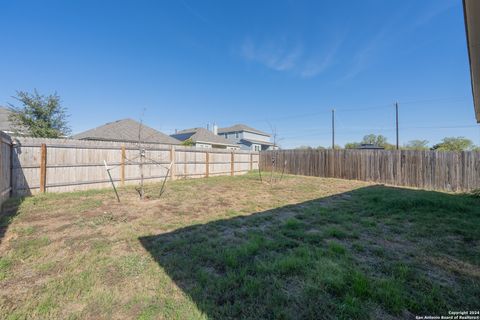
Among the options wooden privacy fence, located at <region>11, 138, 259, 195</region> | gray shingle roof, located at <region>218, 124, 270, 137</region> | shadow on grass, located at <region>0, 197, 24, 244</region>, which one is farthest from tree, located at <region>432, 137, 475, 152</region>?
shadow on grass, located at <region>0, 197, 24, 244</region>

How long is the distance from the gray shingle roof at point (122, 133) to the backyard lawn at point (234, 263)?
33.7 feet

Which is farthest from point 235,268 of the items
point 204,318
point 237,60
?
point 237,60

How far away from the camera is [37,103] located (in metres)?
10.4

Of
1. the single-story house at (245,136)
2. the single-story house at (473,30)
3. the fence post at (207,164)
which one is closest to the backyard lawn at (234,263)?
the single-story house at (473,30)

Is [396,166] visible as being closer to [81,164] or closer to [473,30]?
[473,30]

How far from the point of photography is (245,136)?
3212cm

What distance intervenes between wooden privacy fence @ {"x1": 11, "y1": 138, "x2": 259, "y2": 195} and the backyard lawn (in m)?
1.60

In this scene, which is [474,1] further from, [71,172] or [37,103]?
[37,103]

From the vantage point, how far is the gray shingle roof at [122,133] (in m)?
13.7

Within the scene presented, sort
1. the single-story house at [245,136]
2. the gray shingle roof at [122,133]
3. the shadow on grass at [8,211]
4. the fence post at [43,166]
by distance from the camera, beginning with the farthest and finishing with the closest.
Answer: the single-story house at [245,136] → the gray shingle roof at [122,133] → the fence post at [43,166] → the shadow on grass at [8,211]

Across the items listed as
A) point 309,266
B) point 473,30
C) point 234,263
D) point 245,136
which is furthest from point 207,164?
point 245,136

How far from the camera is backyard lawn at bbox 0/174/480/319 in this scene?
1713 millimetres

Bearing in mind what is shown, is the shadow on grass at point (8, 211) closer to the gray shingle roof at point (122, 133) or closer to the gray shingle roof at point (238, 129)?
the gray shingle roof at point (122, 133)

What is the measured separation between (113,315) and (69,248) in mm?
1799
